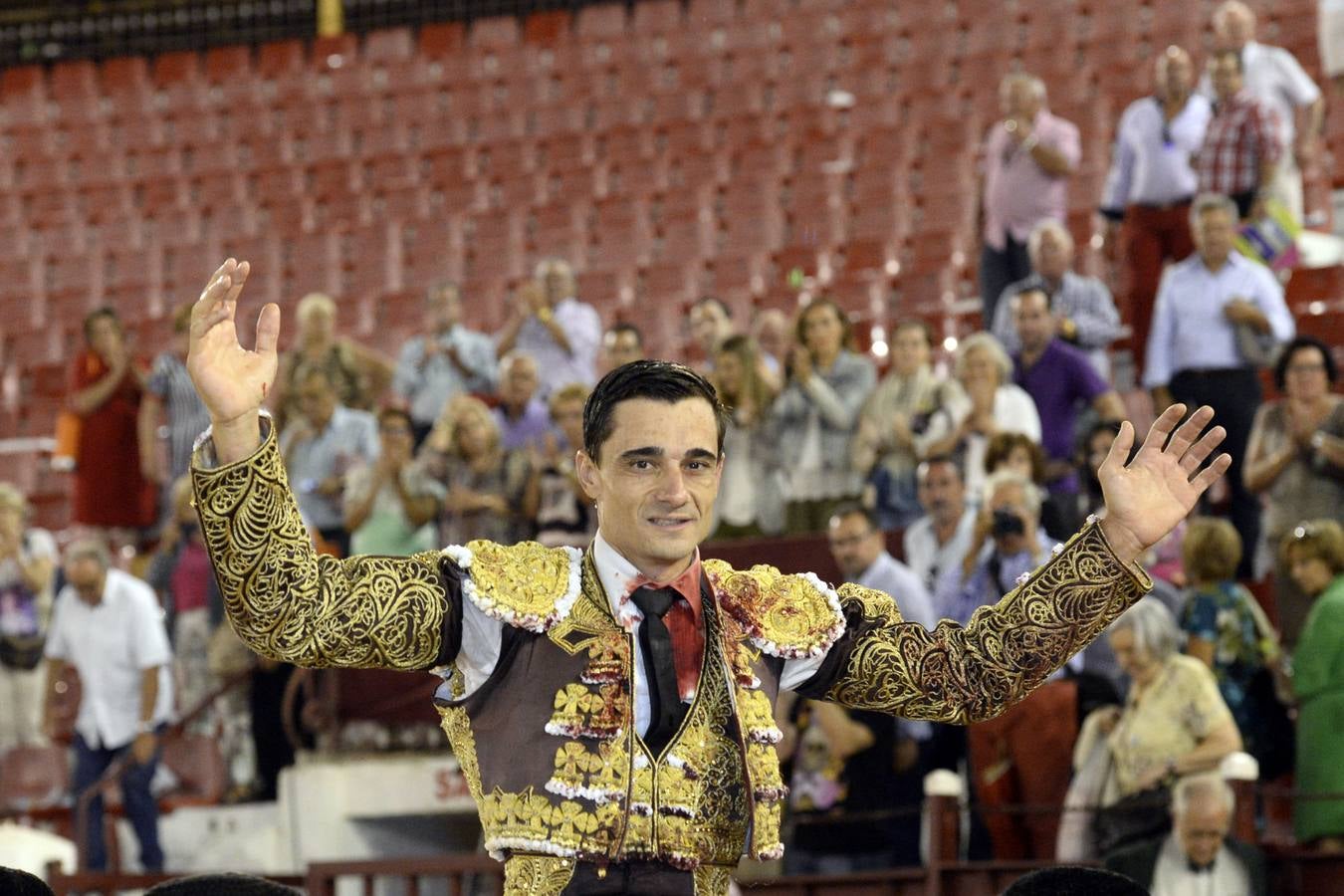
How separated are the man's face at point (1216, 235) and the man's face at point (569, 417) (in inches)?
91.8

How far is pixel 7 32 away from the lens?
19.8 meters

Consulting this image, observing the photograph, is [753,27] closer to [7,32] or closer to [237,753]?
[7,32]

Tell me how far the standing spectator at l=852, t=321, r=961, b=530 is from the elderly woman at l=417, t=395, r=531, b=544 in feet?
3.99

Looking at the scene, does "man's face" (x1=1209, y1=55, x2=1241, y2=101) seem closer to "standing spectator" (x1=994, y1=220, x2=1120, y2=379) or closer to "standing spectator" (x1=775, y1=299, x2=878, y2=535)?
"standing spectator" (x1=994, y1=220, x2=1120, y2=379)

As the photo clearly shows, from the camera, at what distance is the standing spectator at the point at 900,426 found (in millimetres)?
7945

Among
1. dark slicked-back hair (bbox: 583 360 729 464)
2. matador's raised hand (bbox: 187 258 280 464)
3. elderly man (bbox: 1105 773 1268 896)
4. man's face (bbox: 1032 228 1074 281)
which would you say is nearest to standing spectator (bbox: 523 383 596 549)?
man's face (bbox: 1032 228 1074 281)

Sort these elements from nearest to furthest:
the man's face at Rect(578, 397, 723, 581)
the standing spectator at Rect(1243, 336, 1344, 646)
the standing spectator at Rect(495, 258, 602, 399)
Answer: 1. the man's face at Rect(578, 397, 723, 581)
2. the standing spectator at Rect(1243, 336, 1344, 646)
3. the standing spectator at Rect(495, 258, 602, 399)

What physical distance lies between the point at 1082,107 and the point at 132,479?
6115 mm

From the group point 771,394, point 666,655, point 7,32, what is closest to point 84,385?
point 771,394

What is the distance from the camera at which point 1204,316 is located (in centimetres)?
819

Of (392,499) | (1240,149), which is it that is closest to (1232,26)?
(1240,149)

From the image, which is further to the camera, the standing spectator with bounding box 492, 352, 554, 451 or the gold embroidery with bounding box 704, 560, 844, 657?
the standing spectator with bounding box 492, 352, 554, 451

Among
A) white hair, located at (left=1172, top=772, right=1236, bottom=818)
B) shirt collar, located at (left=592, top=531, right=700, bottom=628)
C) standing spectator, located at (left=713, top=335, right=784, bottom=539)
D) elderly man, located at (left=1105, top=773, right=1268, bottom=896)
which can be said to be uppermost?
standing spectator, located at (left=713, top=335, right=784, bottom=539)

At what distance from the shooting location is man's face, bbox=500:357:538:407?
8.76 metres
